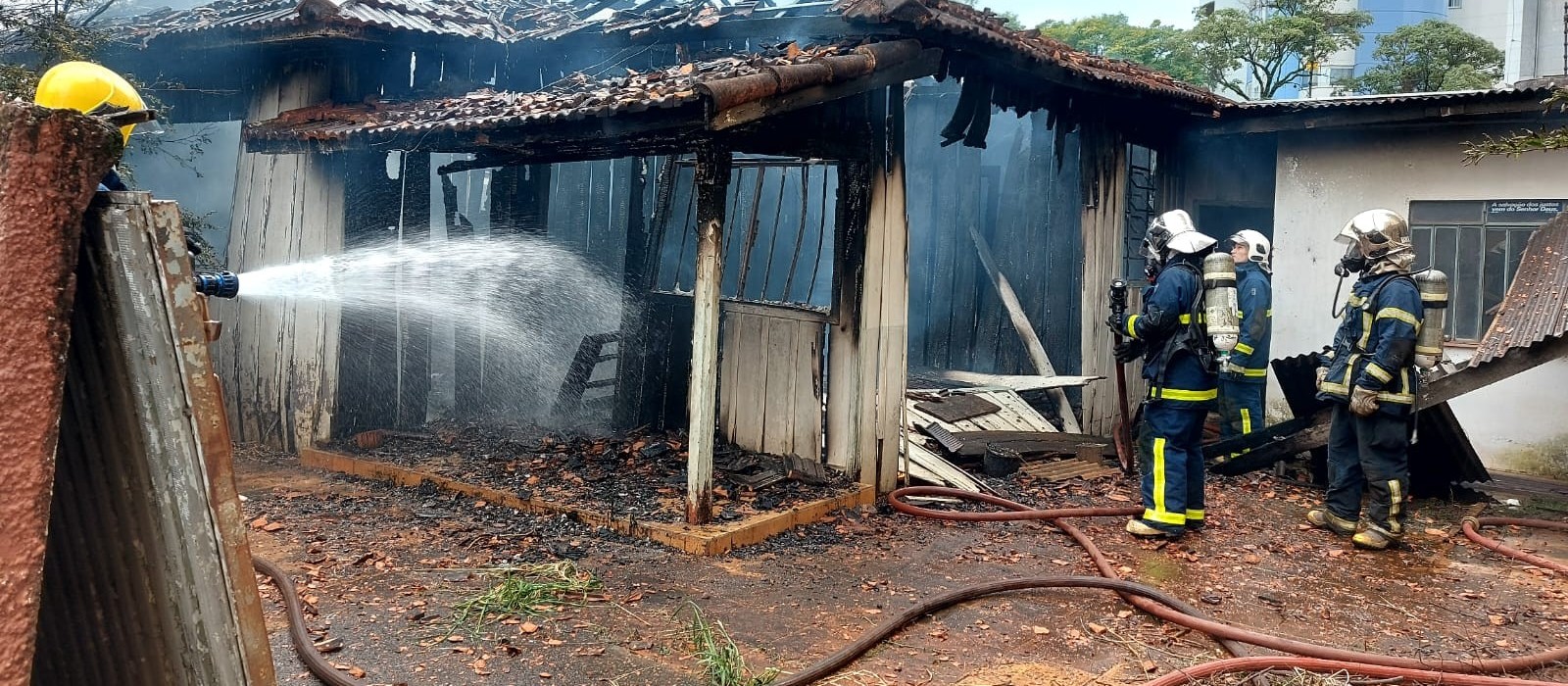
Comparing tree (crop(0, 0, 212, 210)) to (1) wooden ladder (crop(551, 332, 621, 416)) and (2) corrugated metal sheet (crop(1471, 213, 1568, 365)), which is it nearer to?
(1) wooden ladder (crop(551, 332, 621, 416))

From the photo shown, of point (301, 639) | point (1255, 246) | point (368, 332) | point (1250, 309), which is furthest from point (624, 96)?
point (1255, 246)

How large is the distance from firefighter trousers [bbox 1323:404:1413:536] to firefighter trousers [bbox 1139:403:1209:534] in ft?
3.23

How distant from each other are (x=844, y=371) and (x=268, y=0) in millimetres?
6487

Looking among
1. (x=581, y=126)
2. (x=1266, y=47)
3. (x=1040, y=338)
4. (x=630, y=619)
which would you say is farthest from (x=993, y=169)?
(x=1266, y=47)

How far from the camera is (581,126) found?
22.4 ft

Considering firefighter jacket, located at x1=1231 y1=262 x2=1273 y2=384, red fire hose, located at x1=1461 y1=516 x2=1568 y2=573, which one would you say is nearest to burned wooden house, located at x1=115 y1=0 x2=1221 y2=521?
firefighter jacket, located at x1=1231 y1=262 x2=1273 y2=384

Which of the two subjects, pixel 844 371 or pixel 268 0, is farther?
pixel 268 0

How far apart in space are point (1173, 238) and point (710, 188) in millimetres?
3175

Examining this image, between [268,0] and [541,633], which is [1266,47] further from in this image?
[541,633]

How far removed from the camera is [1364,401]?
22.4ft

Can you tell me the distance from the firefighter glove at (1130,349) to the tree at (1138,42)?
47.3 feet

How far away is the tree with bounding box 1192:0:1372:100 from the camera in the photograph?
22.4 metres

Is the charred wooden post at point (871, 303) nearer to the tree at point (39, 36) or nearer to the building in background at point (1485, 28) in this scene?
the tree at point (39, 36)

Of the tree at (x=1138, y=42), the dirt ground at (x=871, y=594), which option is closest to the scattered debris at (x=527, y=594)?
the dirt ground at (x=871, y=594)
